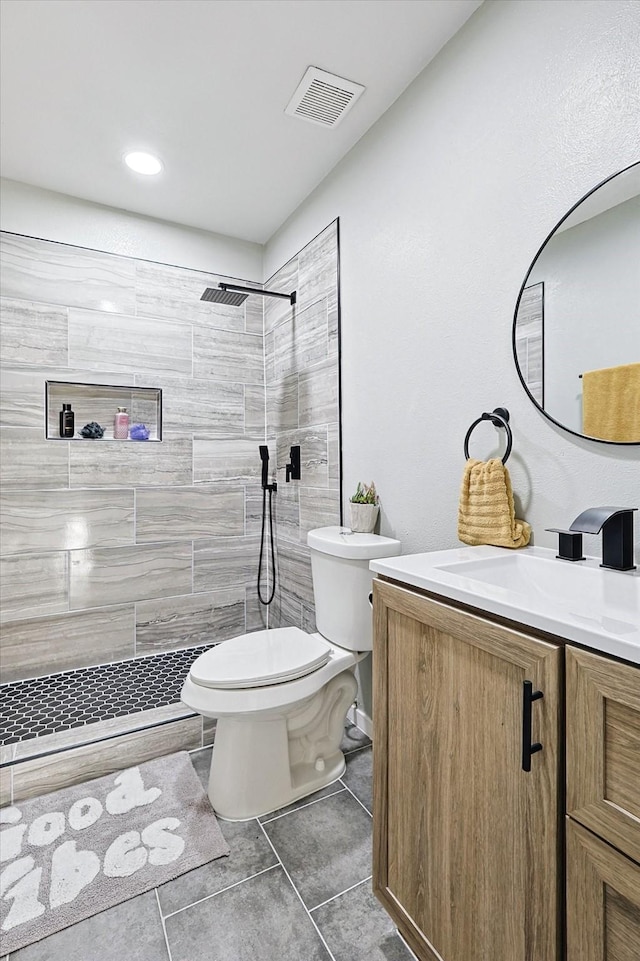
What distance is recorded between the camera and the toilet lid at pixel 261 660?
1596 mm

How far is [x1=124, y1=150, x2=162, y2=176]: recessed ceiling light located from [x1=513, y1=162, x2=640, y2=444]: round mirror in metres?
1.80

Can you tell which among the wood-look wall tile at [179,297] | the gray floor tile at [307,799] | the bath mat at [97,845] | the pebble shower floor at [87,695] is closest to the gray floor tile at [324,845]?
the gray floor tile at [307,799]

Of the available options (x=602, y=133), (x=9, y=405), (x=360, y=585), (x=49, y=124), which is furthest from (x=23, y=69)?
(x=360, y=585)

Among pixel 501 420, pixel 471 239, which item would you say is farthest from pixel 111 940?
pixel 471 239

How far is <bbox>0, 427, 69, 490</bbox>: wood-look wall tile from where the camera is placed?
2.37 m

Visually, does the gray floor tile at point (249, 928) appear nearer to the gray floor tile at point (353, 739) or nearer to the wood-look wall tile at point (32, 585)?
the gray floor tile at point (353, 739)

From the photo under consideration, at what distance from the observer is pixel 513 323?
1.39 m

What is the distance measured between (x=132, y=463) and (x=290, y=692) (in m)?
1.57

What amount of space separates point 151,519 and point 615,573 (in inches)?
88.4

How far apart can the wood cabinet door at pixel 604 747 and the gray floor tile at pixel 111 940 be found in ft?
3.70

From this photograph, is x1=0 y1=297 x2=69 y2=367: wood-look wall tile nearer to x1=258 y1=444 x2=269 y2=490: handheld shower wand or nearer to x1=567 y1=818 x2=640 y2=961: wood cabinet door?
x1=258 y1=444 x2=269 y2=490: handheld shower wand

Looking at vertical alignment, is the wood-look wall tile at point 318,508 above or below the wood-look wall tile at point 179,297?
below

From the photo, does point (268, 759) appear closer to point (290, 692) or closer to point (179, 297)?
point (290, 692)

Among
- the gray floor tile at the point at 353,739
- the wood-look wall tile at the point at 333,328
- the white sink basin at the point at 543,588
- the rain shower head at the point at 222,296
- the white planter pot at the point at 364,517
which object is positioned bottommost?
the gray floor tile at the point at 353,739
